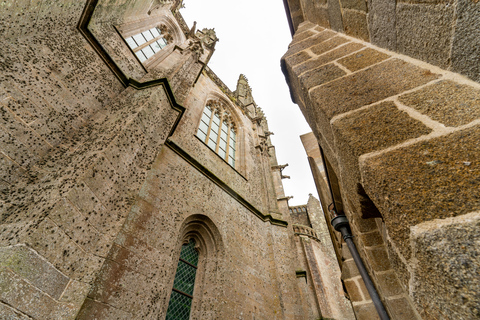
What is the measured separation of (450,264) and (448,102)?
25.3 inches

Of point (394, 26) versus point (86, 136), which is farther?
point (86, 136)

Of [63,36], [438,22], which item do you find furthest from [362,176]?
A: [63,36]

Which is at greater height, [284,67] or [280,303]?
[284,67]

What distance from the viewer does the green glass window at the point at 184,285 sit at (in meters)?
3.55

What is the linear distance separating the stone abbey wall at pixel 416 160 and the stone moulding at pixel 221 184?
3815 mm

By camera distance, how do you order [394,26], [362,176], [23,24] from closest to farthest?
[362,176] < [394,26] < [23,24]

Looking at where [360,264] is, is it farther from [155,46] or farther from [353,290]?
[155,46]

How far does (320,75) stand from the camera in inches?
61.7

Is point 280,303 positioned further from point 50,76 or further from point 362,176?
point 50,76

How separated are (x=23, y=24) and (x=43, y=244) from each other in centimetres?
284

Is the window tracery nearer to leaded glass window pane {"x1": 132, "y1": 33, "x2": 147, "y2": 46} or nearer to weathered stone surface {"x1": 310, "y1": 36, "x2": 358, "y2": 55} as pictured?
leaded glass window pane {"x1": 132, "y1": 33, "x2": 147, "y2": 46}

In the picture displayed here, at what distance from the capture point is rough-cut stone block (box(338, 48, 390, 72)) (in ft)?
4.41

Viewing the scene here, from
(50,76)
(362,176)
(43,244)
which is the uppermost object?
(50,76)

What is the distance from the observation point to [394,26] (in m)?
1.22
